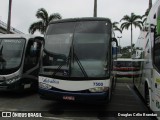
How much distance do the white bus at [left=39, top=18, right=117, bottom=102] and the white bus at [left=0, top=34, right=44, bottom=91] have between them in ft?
8.58

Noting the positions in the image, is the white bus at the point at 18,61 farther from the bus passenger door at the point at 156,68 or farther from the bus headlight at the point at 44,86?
the bus passenger door at the point at 156,68

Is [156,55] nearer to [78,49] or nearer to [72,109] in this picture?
[78,49]

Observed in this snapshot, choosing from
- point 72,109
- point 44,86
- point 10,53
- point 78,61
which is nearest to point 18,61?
point 10,53

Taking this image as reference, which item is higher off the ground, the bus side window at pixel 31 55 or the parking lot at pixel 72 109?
the bus side window at pixel 31 55

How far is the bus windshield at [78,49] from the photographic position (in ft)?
28.7

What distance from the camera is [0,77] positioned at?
11.6 meters

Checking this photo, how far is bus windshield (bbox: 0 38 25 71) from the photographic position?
11832 mm

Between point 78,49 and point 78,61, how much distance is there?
1.46ft

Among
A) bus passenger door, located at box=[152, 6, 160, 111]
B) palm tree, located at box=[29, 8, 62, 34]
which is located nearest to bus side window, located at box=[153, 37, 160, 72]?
bus passenger door, located at box=[152, 6, 160, 111]

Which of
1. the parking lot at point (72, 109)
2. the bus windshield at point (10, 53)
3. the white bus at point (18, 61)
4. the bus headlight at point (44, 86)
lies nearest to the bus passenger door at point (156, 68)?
the parking lot at point (72, 109)

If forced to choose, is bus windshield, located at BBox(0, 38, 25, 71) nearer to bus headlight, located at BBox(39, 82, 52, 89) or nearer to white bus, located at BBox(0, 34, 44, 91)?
white bus, located at BBox(0, 34, 44, 91)

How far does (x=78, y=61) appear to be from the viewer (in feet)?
29.0

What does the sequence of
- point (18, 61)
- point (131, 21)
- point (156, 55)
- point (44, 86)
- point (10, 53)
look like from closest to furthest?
point (156, 55)
point (44, 86)
point (18, 61)
point (10, 53)
point (131, 21)

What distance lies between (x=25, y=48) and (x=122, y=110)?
16.8 ft
